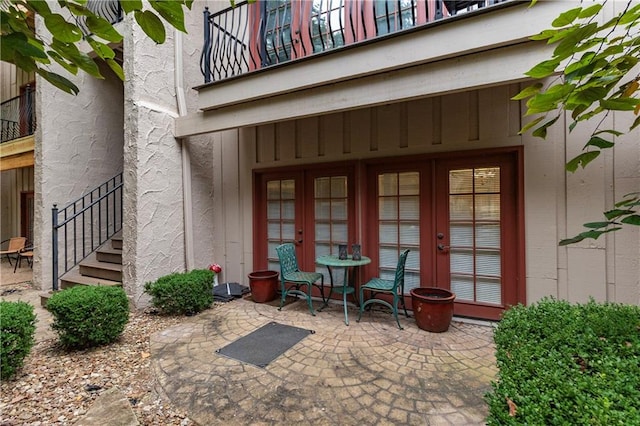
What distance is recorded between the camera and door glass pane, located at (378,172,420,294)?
3938 mm

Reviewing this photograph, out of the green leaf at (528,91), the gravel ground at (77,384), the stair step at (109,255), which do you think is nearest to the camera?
the green leaf at (528,91)

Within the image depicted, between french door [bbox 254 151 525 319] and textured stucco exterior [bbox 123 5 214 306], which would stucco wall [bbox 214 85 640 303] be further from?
textured stucco exterior [bbox 123 5 214 306]

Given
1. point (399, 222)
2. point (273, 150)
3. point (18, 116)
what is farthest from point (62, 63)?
point (18, 116)

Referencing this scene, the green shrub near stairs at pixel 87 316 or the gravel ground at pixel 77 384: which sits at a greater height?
the green shrub near stairs at pixel 87 316

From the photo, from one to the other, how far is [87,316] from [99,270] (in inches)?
90.0

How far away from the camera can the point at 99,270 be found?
4.80 m

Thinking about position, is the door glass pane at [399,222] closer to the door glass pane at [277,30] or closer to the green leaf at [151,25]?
the door glass pane at [277,30]

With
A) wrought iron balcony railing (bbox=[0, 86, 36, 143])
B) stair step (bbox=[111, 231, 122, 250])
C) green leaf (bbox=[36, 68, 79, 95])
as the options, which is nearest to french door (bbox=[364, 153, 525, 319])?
green leaf (bbox=[36, 68, 79, 95])

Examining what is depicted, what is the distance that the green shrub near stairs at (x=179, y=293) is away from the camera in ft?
12.7

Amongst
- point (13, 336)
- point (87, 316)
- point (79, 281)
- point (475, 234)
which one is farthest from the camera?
point (79, 281)

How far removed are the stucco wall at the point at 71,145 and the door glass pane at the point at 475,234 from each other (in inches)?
248

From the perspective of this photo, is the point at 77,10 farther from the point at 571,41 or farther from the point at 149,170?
the point at 149,170

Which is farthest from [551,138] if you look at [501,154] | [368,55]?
[368,55]

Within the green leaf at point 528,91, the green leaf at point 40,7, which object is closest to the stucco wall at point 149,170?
the green leaf at point 40,7
